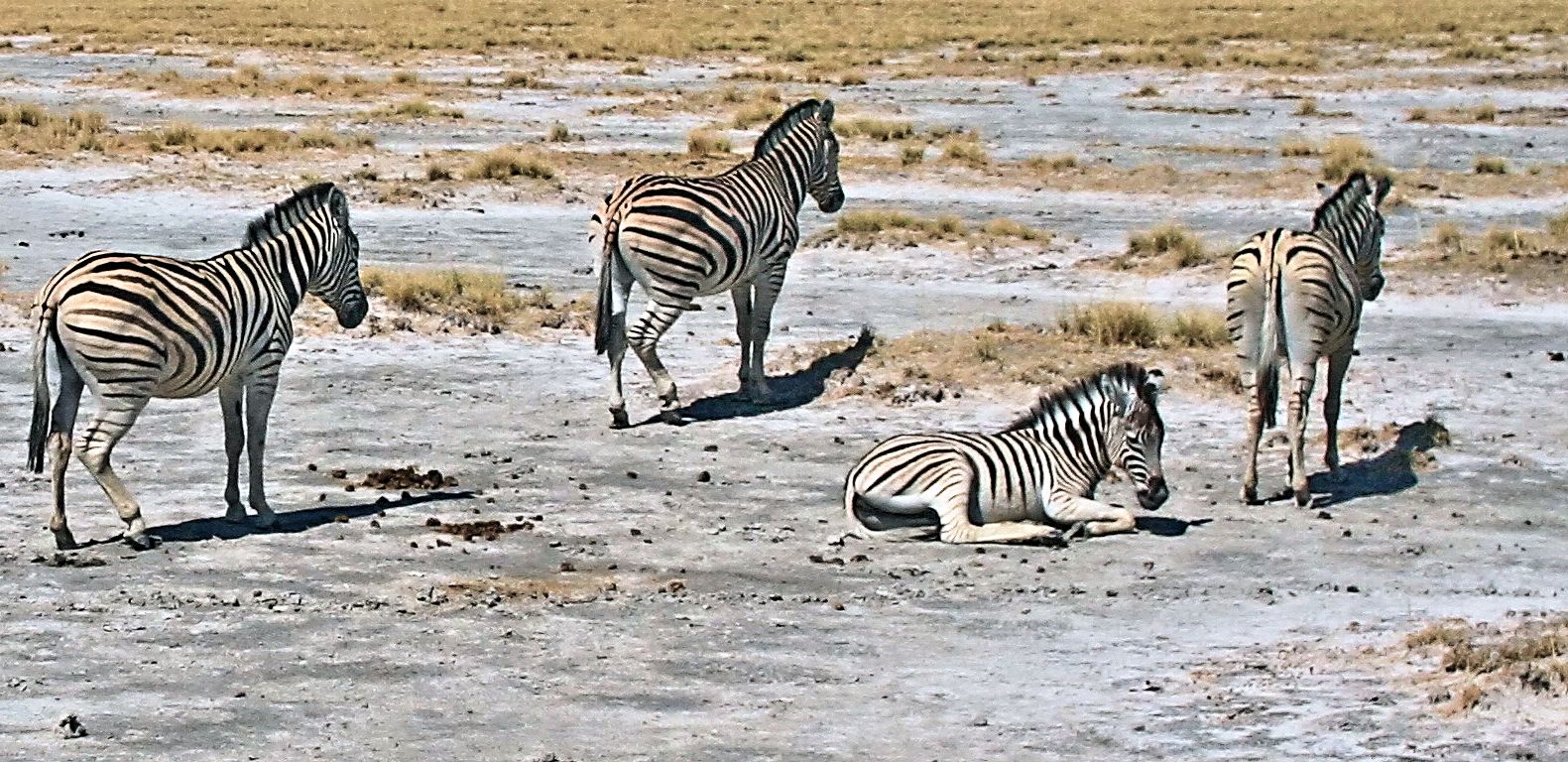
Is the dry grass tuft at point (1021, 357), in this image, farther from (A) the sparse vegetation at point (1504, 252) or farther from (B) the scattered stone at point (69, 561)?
(B) the scattered stone at point (69, 561)

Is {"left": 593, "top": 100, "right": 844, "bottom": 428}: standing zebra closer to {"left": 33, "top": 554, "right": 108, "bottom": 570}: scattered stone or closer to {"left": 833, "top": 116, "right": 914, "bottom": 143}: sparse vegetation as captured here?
{"left": 33, "top": 554, "right": 108, "bottom": 570}: scattered stone

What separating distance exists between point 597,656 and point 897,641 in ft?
4.08

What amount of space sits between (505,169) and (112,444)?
635 inches

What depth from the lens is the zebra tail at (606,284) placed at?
1480cm

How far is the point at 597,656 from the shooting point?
9.30 metres

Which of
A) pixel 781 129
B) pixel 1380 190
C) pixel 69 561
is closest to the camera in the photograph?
pixel 69 561

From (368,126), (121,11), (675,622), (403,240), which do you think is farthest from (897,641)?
(121,11)

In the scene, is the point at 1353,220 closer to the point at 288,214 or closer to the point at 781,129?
the point at 781,129

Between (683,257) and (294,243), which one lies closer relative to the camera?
(294,243)

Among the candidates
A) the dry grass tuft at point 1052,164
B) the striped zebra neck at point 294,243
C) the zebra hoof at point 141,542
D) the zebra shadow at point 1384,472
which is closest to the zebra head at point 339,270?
the striped zebra neck at point 294,243

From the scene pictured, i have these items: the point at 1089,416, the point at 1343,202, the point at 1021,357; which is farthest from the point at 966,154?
the point at 1089,416

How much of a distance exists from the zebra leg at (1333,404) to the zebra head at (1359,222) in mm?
759

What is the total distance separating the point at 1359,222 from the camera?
1405 centimetres

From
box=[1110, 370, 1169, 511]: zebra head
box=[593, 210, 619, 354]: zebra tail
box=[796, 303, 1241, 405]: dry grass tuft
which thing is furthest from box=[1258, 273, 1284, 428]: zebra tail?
box=[593, 210, 619, 354]: zebra tail
